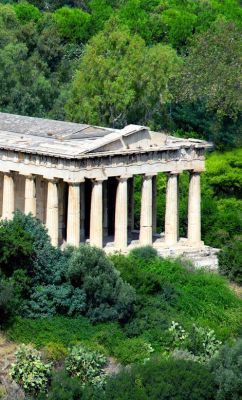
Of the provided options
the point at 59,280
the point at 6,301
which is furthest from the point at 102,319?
the point at 6,301

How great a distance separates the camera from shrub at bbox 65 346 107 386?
69000mm

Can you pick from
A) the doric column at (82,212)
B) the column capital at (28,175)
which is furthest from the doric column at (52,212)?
the doric column at (82,212)

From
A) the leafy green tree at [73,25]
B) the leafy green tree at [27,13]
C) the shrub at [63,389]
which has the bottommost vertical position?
the shrub at [63,389]

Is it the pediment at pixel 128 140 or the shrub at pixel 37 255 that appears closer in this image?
the shrub at pixel 37 255

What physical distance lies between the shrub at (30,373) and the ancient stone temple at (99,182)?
12.2m

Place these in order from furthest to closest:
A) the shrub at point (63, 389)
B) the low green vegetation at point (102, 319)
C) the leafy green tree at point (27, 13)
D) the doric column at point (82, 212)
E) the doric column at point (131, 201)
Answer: the leafy green tree at point (27, 13), the doric column at point (131, 201), the doric column at point (82, 212), the low green vegetation at point (102, 319), the shrub at point (63, 389)

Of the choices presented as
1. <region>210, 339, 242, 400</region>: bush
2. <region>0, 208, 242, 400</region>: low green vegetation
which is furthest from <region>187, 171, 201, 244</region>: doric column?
<region>210, 339, 242, 400</region>: bush

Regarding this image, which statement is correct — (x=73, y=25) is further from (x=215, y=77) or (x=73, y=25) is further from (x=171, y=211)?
(x=171, y=211)

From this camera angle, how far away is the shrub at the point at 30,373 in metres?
68.2

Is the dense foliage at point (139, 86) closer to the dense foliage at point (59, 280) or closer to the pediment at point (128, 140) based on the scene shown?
the pediment at point (128, 140)

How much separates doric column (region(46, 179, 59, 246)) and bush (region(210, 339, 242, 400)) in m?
13.9

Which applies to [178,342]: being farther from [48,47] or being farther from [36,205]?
[48,47]

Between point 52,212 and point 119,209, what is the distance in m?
2.90

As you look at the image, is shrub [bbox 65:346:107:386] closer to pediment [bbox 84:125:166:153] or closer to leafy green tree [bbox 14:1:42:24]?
pediment [bbox 84:125:166:153]
